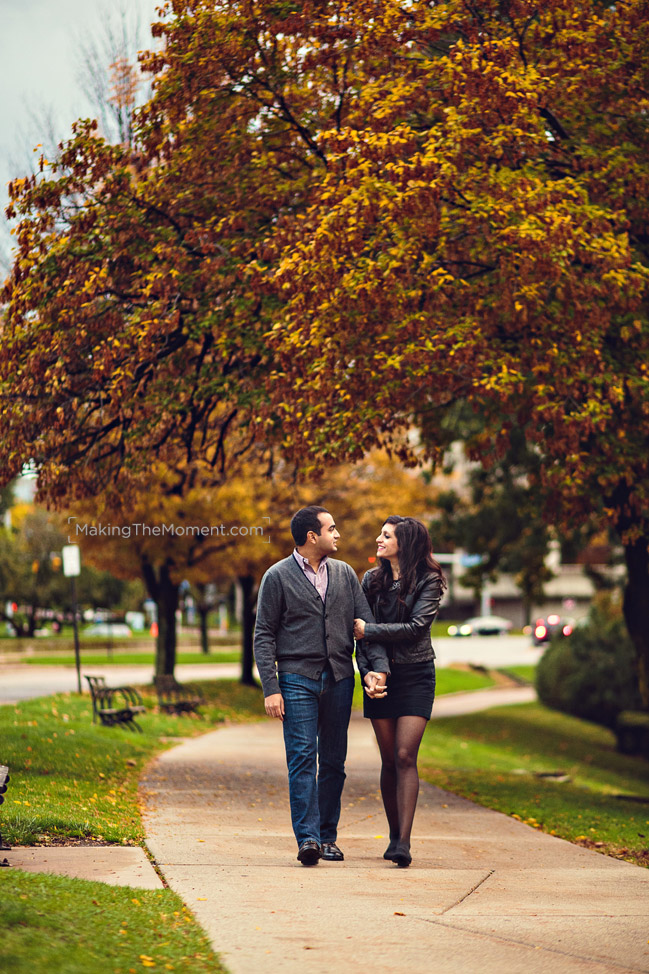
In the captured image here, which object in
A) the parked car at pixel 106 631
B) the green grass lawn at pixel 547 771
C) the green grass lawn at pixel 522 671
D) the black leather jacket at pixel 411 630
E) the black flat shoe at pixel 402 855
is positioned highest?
the black leather jacket at pixel 411 630

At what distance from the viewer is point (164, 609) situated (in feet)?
82.9

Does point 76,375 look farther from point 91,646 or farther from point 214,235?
point 91,646

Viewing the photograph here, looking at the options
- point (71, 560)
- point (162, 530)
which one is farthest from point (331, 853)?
point (162, 530)

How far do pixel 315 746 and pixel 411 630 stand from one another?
858mm

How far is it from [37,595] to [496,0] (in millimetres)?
44718

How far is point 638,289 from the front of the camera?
10234 mm

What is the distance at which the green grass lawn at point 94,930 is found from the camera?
436 centimetres

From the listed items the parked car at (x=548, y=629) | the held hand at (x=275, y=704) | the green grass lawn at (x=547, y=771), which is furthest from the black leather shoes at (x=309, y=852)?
the parked car at (x=548, y=629)

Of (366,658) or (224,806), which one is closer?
(366,658)

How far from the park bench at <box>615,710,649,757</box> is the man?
21658 millimetres

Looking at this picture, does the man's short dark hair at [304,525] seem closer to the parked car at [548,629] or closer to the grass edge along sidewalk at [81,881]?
the grass edge along sidewalk at [81,881]

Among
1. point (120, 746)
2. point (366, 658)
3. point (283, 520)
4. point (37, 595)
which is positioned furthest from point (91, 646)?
point (366, 658)

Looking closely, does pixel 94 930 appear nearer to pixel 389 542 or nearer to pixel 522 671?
pixel 389 542

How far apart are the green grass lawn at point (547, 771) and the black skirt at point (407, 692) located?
2.67m
